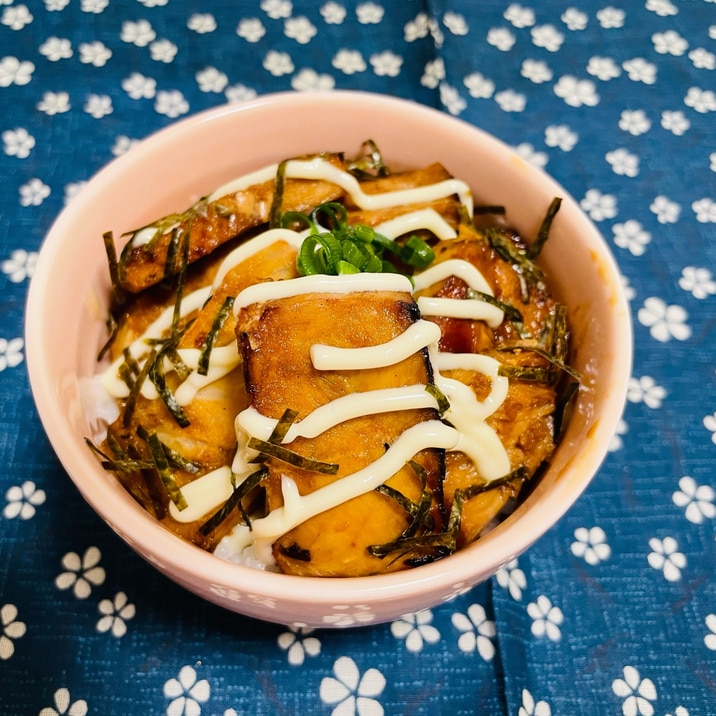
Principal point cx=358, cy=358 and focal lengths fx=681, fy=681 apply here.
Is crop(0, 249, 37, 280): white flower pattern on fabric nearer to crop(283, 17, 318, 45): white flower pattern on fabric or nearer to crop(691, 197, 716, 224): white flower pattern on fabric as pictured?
crop(283, 17, 318, 45): white flower pattern on fabric

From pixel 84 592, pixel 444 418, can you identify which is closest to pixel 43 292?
pixel 84 592

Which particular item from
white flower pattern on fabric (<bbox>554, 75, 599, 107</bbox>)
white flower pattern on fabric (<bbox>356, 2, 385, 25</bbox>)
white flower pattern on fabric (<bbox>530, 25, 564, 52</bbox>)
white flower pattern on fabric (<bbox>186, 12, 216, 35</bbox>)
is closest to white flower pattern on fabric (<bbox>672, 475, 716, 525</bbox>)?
white flower pattern on fabric (<bbox>554, 75, 599, 107</bbox>)

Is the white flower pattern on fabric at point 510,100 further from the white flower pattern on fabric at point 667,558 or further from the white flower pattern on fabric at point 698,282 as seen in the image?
the white flower pattern on fabric at point 667,558

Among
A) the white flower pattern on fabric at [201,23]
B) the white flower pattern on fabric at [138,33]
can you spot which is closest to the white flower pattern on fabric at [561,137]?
the white flower pattern on fabric at [201,23]

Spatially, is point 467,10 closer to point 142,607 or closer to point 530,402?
point 530,402

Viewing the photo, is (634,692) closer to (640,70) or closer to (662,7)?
(640,70)

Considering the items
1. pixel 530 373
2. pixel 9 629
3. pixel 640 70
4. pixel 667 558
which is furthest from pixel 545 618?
pixel 640 70
